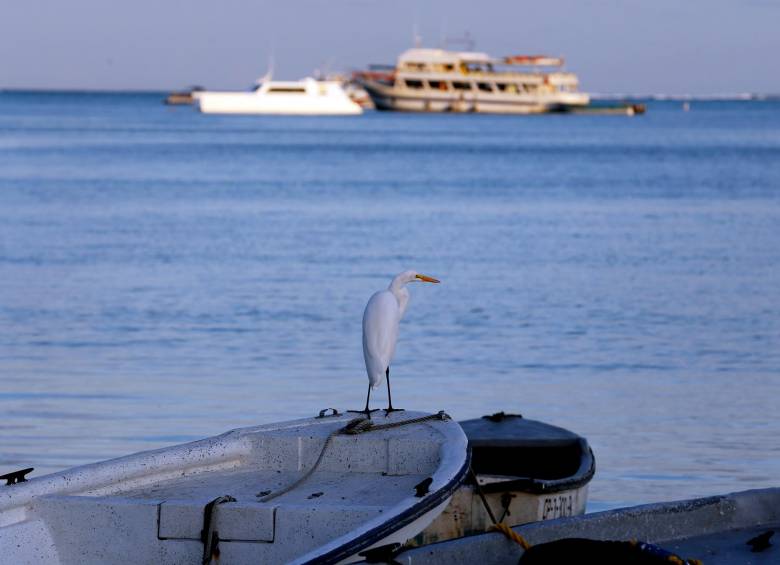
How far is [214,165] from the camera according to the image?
193ft

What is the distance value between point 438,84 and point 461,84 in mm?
2073

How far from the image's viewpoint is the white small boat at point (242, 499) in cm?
645

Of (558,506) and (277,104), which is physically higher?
(277,104)

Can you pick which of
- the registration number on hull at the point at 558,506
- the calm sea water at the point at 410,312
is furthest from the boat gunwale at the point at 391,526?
the calm sea water at the point at 410,312

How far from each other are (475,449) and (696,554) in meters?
2.73

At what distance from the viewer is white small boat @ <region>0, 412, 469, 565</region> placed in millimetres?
6445

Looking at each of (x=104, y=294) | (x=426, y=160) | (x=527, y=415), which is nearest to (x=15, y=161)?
(x=426, y=160)

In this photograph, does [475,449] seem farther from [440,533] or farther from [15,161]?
[15,161]

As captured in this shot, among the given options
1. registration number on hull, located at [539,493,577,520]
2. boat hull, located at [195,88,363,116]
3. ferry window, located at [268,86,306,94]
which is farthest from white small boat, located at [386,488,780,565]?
ferry window, located at [268,86,306,94]

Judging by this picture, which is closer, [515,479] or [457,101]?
[515,479]

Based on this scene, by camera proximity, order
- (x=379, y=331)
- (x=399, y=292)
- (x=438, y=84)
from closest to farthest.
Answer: (x=379, y=331)
(x=399, y=292)
(x=438, y=84)

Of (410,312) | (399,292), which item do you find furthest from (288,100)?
(399,292)

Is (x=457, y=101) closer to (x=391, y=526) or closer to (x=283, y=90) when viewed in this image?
(x=283, y=90)

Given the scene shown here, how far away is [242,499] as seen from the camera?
23.1 feet
